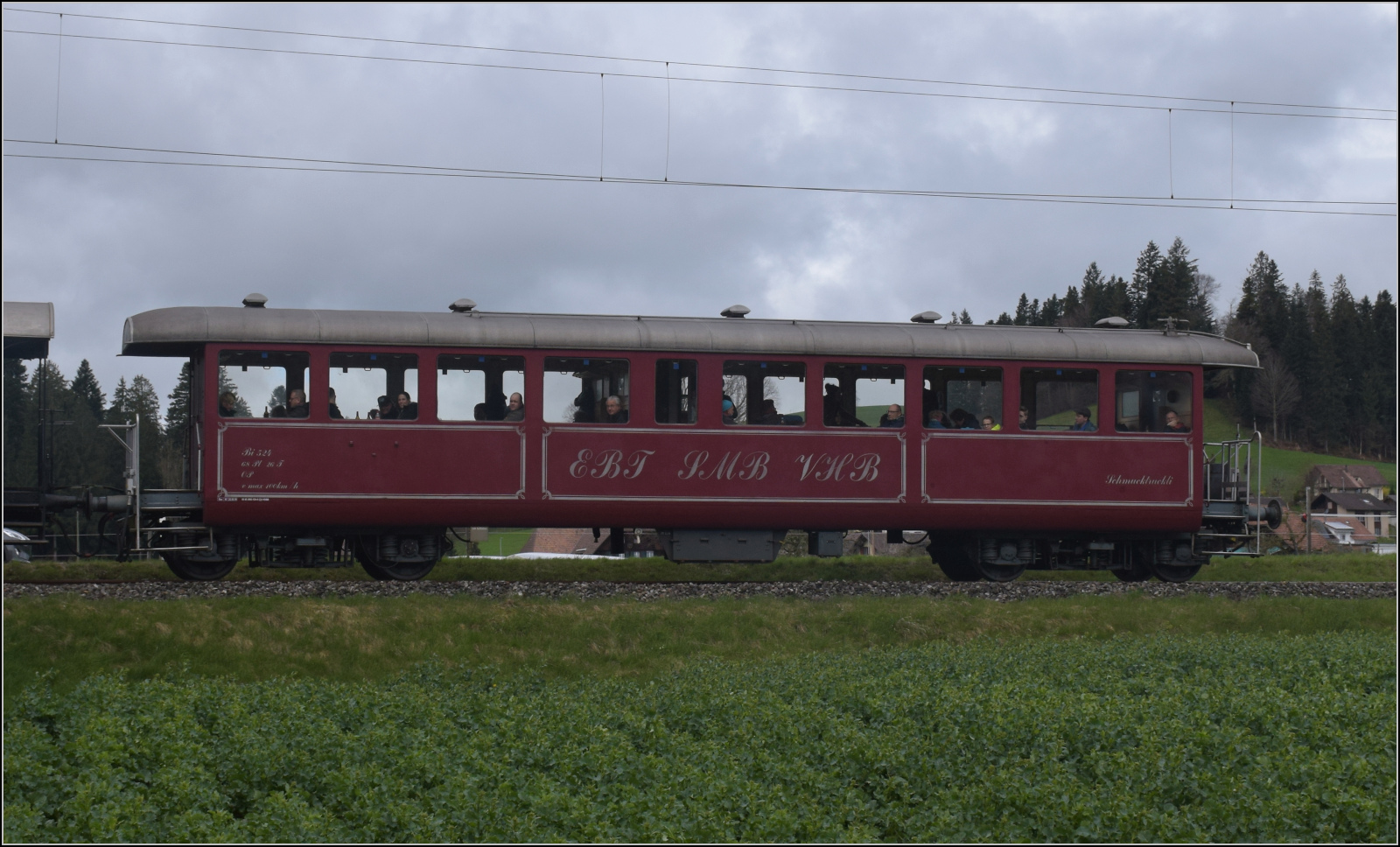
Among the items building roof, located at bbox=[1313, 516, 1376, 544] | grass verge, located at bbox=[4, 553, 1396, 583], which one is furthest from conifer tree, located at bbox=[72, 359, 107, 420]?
building roof, located at bbox=[1313, 516, 1376, 544]

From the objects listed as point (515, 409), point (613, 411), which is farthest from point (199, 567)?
point (613, 411)

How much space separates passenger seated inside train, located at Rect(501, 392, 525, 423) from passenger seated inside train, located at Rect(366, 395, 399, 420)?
1515 mm

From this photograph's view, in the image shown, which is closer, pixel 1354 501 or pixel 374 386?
pixel 374 386

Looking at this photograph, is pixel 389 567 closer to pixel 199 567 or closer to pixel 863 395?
pixel 199 567

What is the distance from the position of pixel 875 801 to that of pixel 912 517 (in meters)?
10.3

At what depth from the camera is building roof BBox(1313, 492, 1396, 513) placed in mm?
83688

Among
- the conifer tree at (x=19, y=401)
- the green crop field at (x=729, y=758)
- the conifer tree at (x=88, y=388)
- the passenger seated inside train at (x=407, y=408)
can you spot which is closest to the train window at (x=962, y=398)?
the green crop field at (x=729, y=758)

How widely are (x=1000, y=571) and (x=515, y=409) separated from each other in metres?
7.92

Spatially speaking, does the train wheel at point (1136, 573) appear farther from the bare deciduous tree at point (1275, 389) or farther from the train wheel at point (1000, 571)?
the bare deciduous tree at point (1275, 389)

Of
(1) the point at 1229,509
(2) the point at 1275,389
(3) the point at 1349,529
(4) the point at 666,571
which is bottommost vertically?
(3) the point at 1349,529

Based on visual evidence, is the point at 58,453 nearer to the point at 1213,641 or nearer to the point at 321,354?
the point at 321,354

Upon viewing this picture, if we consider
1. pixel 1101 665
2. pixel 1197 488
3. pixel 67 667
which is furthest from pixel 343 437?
pixel 1197 488

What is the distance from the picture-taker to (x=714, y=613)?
1423 cm

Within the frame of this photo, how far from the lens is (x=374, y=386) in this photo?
1669cm
